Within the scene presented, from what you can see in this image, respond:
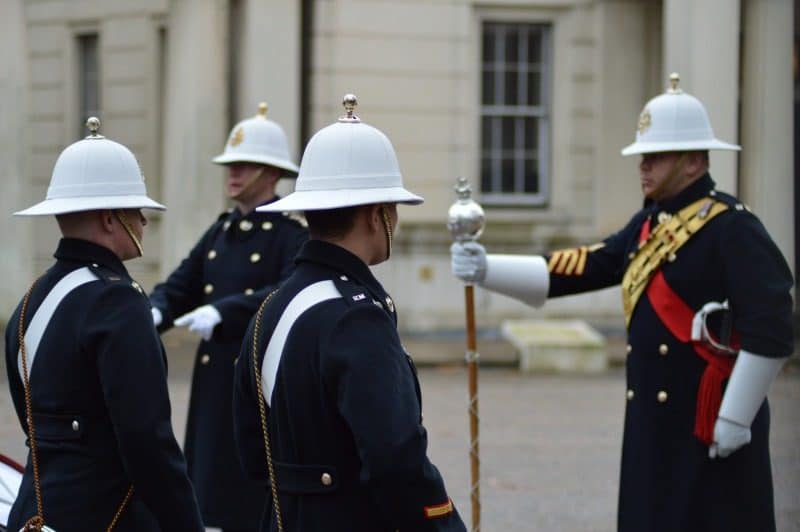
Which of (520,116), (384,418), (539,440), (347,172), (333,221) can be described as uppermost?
(520,116)

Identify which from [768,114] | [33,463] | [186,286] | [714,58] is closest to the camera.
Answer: [33,463]

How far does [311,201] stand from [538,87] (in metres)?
14.4

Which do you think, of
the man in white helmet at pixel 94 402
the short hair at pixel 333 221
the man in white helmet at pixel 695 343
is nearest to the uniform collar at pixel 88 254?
the man in white helmet at pixel 94 402

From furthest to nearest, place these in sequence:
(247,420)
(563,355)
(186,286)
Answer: (563,355)
(186,286)
(247,420)

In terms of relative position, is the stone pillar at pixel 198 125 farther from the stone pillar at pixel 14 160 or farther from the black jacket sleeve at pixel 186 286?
the black jacket sleeve at pixel 186 286

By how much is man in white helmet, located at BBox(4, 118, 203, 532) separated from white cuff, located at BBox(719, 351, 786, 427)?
201 centimetres

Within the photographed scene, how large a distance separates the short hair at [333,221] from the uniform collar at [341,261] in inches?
1.0

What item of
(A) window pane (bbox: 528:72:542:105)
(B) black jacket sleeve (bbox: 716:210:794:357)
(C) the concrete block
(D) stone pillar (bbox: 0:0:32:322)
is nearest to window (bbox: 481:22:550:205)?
(A) window pane (bbox: 528:72:542:105)

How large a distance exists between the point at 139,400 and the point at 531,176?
1422 cm

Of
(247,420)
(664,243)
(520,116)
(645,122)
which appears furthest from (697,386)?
(520,116)

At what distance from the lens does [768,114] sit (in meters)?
15.9

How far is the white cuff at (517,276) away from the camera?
19.3 feet

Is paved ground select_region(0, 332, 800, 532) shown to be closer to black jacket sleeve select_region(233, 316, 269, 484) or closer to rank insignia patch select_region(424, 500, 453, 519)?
black jacket sleeve select_region(233, 316, 269, 484)

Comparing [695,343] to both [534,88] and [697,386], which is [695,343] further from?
[534,88]
